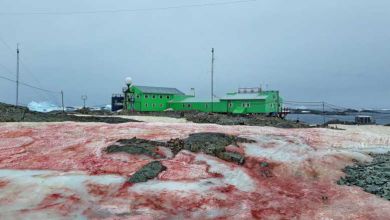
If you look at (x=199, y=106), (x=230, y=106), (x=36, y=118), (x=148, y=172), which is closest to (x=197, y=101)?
(x=199, y=106)

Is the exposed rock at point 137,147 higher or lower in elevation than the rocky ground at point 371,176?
higher

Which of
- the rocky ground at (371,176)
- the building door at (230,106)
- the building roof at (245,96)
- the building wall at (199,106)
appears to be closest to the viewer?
the rocky ground at (371,176)

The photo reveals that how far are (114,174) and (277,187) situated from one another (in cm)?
526

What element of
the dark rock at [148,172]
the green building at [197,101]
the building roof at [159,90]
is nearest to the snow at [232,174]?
the dark rock at [148,172]

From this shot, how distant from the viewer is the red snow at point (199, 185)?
31.0ft

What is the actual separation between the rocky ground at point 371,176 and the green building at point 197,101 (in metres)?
40.9

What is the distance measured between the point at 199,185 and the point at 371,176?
5.68 meters

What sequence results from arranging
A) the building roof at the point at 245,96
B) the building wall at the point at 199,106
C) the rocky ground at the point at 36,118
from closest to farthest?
the rocky ground at the point at 36,118
the building roof at the point at 245,96
the building wall at the point at 199,106

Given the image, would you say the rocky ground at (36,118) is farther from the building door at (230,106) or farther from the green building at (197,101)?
the building door at (230,106)

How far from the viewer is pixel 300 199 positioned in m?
10.3

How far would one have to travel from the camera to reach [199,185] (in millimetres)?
10898

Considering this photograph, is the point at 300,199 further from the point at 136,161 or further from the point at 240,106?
the point at 240,106

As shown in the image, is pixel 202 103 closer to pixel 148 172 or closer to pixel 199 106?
pixel 199 106

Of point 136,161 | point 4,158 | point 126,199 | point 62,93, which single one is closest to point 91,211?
point 126,199
